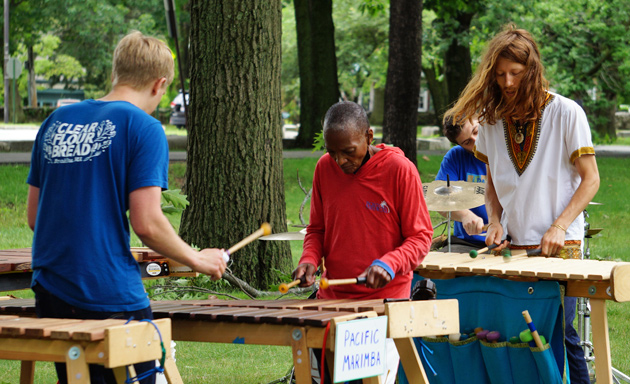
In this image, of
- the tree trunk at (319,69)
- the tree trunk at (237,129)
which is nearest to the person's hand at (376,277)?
the tree trunk at (237,129)

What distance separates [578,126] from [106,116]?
2.32 m

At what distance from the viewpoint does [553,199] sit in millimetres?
4555

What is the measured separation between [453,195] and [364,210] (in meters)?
1.33

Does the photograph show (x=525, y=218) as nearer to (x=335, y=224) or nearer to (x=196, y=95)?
(x=335, y=224)

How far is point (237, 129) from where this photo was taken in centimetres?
793

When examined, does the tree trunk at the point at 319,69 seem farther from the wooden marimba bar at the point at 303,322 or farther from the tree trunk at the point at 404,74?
the wooden marimba bar at the point at 303,322

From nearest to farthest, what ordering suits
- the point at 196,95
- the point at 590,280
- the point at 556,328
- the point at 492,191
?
the point at 590,280
the point at 556,328
the point at 492,191
the point at 196,95

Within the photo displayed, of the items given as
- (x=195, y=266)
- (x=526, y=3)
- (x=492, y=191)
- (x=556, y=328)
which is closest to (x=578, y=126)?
(x=492, y=191)

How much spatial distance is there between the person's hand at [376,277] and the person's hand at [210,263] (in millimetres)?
609

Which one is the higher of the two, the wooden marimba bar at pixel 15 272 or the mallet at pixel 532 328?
the wooden marimba bar at pixel 15 272

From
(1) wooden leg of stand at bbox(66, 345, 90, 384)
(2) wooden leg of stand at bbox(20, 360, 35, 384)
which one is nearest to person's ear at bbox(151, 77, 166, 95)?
(1) wooden leg of stand at bbox(66, 345, 90, 384)

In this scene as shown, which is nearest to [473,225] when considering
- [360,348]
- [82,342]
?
[360,348]

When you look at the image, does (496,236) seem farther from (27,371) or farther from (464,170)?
(27,371)

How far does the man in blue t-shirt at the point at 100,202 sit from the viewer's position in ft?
10.8
